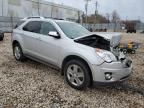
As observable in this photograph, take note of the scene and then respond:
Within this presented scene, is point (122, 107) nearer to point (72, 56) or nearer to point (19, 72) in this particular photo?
point (72, 56)

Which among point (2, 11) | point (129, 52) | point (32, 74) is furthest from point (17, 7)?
point (32, 74)

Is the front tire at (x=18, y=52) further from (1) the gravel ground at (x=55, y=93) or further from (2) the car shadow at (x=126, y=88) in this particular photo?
(2) the car shadow at (x=126, y=88)

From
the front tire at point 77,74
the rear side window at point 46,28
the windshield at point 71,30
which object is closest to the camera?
the front tire at point 77,74

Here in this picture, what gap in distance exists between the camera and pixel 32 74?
5523mm

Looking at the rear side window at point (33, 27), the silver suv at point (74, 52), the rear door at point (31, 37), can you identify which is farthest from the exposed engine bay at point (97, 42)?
→ the rear side window at point (33, 27)

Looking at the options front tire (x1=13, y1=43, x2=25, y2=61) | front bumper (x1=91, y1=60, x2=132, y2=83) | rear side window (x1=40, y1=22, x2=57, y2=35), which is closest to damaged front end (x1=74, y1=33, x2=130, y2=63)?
front bumper (x1=91, y1=60, x2=132, y2=83)

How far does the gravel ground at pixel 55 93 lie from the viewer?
3863mm

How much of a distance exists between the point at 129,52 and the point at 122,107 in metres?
6.39

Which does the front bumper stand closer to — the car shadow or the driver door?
the car shadow

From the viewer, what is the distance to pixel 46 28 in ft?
18.0

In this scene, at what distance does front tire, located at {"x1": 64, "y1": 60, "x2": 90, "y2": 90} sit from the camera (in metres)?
4.23

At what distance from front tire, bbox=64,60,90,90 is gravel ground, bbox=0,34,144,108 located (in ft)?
0.51

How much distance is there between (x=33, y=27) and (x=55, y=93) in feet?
8.39

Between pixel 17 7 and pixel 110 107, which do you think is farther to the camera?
pixel 17 7
